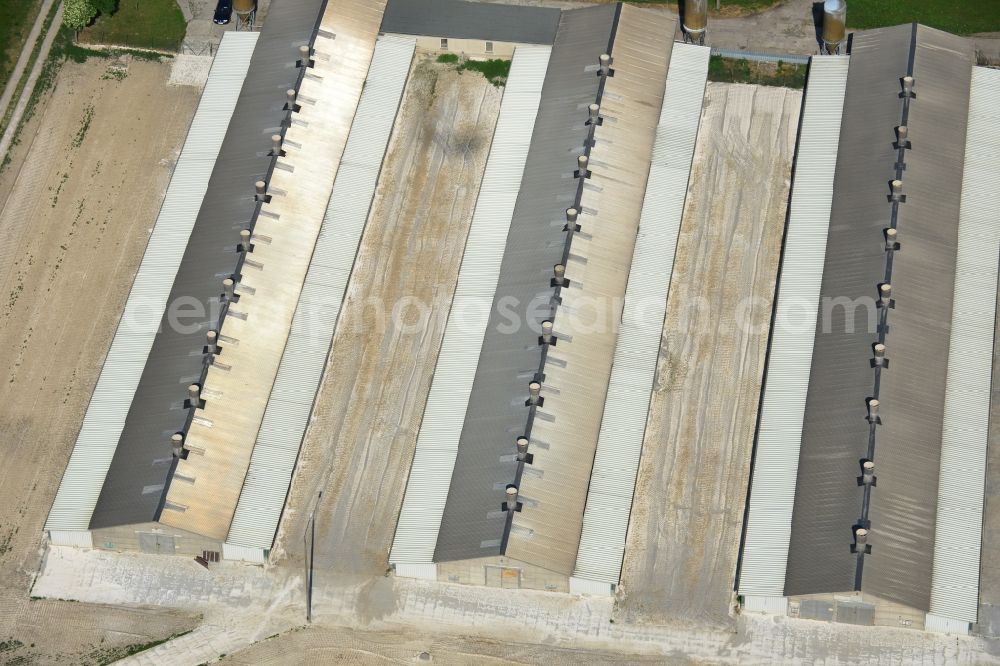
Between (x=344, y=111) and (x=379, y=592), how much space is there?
4374cm

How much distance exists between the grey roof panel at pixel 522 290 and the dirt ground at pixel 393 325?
17.3 feet

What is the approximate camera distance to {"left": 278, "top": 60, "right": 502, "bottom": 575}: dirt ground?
110 metres

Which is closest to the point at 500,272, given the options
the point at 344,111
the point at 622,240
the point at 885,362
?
the point at 622,240

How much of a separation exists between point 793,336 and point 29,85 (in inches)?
2879

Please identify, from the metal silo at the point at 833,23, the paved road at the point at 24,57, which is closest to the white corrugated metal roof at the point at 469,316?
the metal silo at the point at 833,23

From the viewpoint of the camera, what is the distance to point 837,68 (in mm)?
129875

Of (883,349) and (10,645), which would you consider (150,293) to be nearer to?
(10,645)

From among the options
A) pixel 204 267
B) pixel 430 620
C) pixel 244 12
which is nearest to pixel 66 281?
pixel 204 267

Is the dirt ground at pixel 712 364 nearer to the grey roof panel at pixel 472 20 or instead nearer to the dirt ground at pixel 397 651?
the dirt ground at pixel 397 651

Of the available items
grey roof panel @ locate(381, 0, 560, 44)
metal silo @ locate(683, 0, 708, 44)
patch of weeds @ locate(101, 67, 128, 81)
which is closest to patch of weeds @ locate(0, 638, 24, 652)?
patch of weeds @ locate(101, 67, 128, 81)

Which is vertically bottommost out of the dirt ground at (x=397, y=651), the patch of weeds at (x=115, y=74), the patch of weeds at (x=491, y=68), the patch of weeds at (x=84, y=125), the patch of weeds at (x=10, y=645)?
the patch of weeds at (x=10, y=645)

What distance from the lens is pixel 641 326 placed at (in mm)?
115438

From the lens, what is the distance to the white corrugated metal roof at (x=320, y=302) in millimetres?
108875

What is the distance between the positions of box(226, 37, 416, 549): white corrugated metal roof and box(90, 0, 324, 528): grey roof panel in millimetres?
6269
